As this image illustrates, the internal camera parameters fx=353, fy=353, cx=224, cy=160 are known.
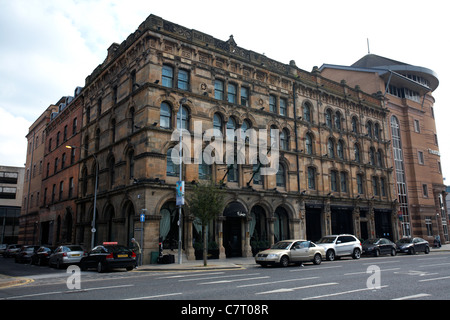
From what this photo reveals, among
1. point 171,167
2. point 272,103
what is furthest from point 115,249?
point 272,103

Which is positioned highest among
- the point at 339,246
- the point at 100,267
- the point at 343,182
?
the point at 343,182

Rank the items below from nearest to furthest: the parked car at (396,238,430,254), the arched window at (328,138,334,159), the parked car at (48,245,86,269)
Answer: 1. the parked car at (48,245,86,269)
2. the parked car at (396,238,430,254)
3. the arched window at (328,138,334,159)

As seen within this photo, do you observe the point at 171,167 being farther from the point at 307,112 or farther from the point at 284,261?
the point at 307,112

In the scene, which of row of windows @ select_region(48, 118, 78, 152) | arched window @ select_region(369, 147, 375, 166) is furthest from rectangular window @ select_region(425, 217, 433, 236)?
row of windows @ select_region(48, 118, 78, 152)

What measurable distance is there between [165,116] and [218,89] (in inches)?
226

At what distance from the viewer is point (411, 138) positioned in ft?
152

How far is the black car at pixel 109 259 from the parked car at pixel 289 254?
281 inches

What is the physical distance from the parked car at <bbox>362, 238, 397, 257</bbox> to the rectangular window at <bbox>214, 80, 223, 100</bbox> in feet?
55.5

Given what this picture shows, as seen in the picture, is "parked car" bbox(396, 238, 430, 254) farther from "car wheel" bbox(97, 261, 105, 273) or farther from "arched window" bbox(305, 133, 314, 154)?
"car wheel" bbox(97, 261, 105, 273)

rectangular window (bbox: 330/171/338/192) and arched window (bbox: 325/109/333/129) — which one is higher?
arched window (bbox: 325/109/333/129)

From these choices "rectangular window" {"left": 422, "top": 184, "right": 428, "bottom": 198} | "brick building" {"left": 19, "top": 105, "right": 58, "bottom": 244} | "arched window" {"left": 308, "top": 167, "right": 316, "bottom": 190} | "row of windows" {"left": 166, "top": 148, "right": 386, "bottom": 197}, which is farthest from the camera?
"brick building" {"left": 19, "top": 105, "right": 58, "bottom": 244}

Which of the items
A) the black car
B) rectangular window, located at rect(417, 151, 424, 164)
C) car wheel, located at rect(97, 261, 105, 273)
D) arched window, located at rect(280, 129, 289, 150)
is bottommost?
car wheel, located at rect(97, 261, 105, 273)

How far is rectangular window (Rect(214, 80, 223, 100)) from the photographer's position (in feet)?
95.4

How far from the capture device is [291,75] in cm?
3453
